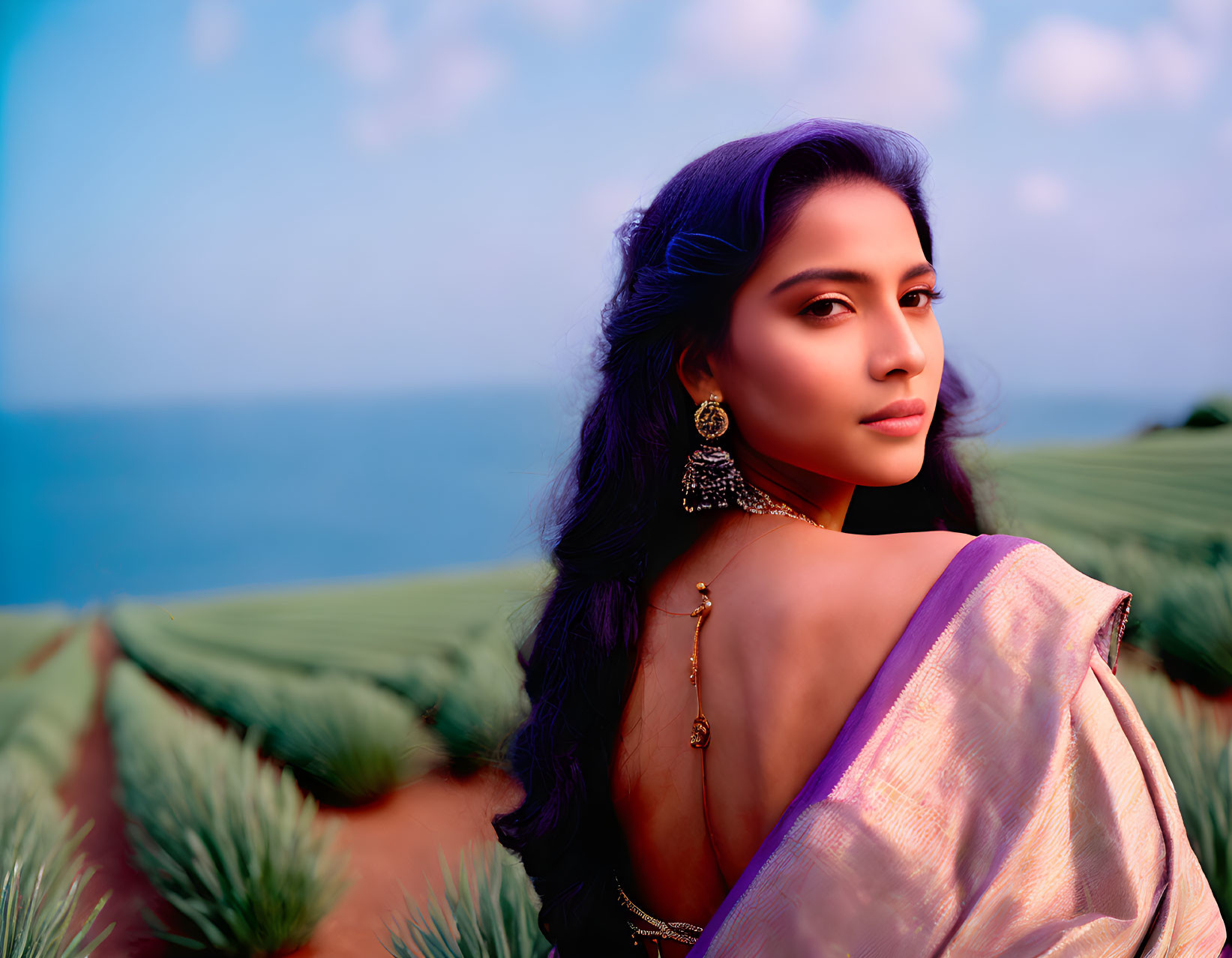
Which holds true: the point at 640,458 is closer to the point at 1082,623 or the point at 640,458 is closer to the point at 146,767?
the point at 1082,623

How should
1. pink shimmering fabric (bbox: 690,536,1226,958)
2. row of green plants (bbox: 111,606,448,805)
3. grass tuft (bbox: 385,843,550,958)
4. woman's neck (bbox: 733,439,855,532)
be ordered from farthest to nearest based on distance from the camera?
row of green plants (bbox: 111,606,448,805), grass tuft (bbox: 385,843,550,958), woman's neck (bbox: 733,439,855,532), pink shimmering fabric (bbox: 690,536,1226,958)

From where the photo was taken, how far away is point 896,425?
1.06 metres

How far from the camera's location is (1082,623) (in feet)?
2.92

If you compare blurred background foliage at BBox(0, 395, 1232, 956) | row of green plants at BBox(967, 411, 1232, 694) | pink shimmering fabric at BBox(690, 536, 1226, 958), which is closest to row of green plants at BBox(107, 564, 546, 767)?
blurred background foliage at BBox(0, 395, 1232, 956)

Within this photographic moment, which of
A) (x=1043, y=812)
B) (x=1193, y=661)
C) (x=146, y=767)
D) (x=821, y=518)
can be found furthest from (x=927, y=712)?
(x=1193, y=661)

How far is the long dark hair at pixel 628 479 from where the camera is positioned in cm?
111

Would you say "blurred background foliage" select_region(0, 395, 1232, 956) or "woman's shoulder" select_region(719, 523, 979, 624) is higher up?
"woman's shoulder" select_region(719, 523, 979, 624)

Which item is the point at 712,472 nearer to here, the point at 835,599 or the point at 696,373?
the point at 696,373

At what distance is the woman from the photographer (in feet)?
2.87

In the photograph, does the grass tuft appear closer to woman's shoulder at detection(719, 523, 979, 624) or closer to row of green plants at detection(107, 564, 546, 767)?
row of green plants at detection(107, 564, 546, 767)

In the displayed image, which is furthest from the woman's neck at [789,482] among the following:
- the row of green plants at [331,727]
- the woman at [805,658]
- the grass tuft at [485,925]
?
the row of green plants at [331,727]

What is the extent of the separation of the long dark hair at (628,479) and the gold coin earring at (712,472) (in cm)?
4

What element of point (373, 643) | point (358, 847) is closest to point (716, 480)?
point (358, 847)

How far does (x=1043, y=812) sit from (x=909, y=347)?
0.49m
